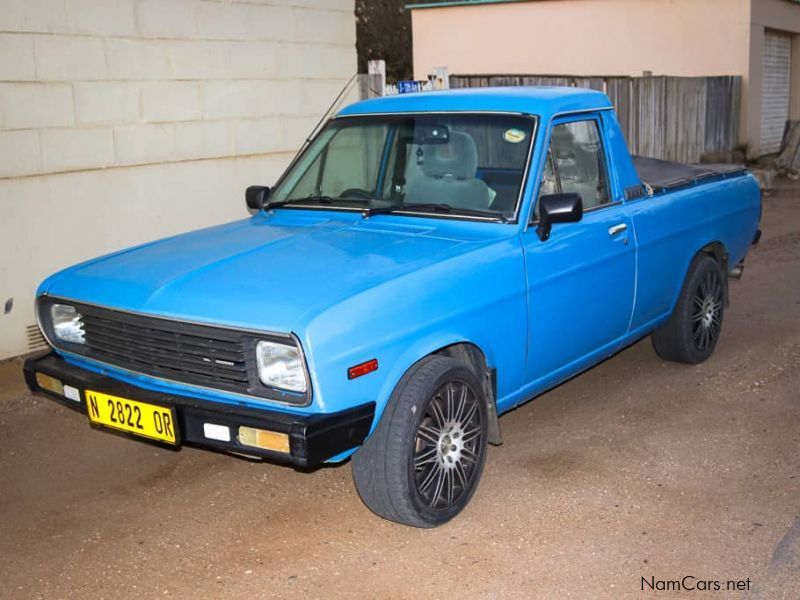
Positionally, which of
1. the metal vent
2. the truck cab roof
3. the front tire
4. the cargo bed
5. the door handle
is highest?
the truck cab roof

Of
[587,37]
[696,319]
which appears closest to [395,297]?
[696,319]

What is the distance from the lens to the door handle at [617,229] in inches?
213

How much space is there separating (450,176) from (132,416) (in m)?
2.05

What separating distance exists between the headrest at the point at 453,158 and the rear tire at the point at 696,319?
2054 millimetres

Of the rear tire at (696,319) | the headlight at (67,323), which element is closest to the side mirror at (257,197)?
the headlight at (67,323)

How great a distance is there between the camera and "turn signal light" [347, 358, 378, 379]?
3818mm

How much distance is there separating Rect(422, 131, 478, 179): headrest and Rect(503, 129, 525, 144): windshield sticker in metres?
0.17

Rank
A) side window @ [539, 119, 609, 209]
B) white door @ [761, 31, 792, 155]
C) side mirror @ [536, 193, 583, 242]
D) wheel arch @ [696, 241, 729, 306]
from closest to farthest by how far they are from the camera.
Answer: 1. side mirror @ [536, 193, 583, 242]
2. side window @ [539, 119, 609, 209]
3. wheel arch @ [696, 241, 729, 306]
4. white door @ [761, 31, 792, 155]

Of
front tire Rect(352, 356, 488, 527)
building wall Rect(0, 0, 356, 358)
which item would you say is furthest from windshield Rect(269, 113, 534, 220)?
building wall Rect(0, 0, 356, 358)

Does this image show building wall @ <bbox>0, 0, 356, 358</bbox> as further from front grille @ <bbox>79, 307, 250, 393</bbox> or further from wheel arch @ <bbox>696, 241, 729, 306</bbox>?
wheel arch @ <bbox>696, 241, 729, 306</bbox>

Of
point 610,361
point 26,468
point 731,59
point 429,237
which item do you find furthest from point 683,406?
point 731,59

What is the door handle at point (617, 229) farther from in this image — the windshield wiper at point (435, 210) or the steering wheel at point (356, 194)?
the steering wheel at point (356, 194)

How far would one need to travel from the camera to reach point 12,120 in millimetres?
7043

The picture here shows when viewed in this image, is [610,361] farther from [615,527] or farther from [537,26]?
[537,26]
